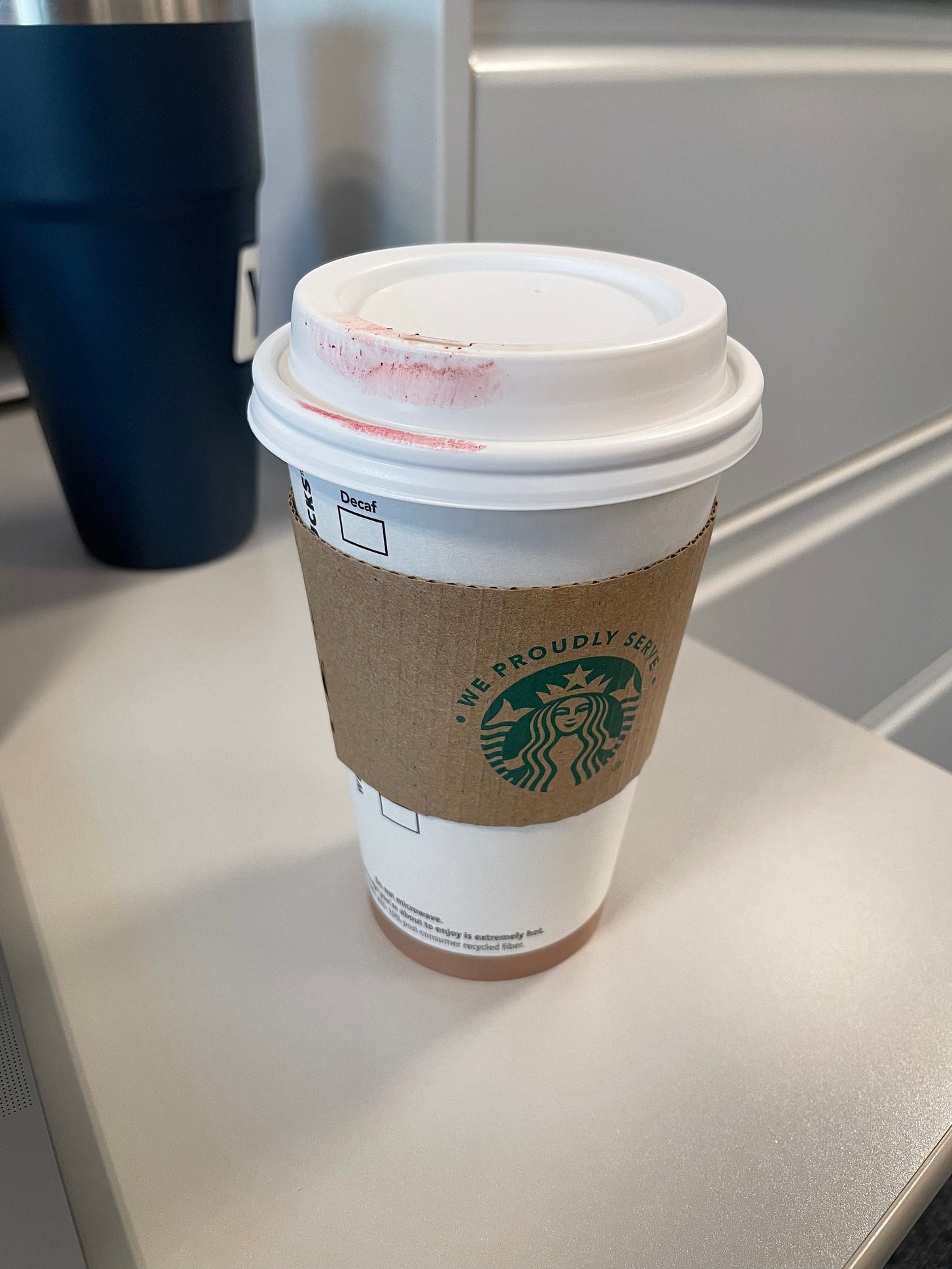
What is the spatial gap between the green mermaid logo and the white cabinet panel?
0.44 metres

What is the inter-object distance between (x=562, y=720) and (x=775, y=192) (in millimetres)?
668

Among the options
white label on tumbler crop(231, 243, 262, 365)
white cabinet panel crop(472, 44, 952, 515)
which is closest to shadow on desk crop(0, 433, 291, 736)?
white label on tumbler crop(231, 243, 262, 365)

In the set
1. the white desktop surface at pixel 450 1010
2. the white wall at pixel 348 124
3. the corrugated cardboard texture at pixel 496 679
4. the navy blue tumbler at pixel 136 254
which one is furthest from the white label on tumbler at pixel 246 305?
the corrugated cardboard texture at pixel 496 679

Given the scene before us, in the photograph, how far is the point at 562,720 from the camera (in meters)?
0.31

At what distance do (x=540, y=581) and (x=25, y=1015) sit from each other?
294 millimetres

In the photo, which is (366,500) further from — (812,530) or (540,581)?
(812,530)

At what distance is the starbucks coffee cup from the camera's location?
0.85ft

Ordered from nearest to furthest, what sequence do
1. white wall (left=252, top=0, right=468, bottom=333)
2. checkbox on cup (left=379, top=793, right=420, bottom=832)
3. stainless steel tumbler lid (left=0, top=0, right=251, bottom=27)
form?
checkbox on cup (left=379, top=793, right=420, bottom=832) < stainless steel tumbler lid (left=0, top=0, right=251, bottom=27) < white wall (left=252, top=0, right=468, bottom=333)

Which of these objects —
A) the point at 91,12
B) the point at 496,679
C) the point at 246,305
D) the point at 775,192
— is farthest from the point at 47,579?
the point at 775,192

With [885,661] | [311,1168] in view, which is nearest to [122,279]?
[311,1168]

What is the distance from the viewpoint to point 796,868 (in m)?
0.46

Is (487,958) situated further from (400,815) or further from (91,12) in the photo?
(91,12)

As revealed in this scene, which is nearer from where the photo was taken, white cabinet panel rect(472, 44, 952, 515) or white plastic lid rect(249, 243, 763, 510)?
white plastic lid rect(249, 243, 763, 510)

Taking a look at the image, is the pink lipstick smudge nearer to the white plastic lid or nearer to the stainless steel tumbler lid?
the white plastic lid
